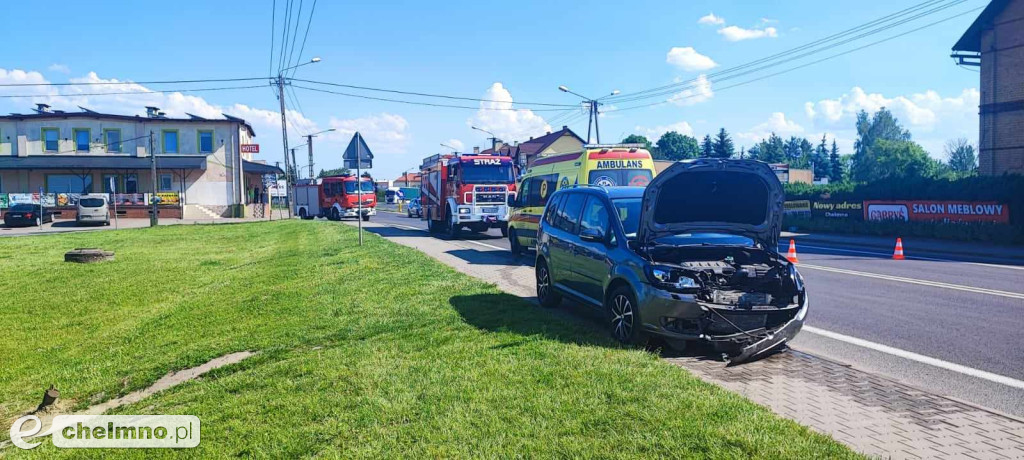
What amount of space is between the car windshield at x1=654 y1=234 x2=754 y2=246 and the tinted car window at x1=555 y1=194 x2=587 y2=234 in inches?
69.3

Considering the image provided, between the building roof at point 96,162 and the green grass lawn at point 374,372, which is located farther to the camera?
the building roof at point 96,162

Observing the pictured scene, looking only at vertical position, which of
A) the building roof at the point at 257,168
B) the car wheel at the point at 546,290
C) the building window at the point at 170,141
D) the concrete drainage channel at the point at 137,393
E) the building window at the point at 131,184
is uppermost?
the building window at the point at 170,141

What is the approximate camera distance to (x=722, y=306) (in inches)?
243

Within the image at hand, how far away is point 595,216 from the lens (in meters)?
8.00

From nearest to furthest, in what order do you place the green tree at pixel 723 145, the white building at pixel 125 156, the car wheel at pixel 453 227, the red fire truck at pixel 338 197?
the car wheel at pixel 453 227 → the red fire truck at pixel 338 197 → the white building at pixel 125 156 → the green tree at pixel 723 145

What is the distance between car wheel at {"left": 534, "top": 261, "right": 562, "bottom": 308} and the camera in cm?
902

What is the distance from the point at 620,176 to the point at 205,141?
4540 centimetres

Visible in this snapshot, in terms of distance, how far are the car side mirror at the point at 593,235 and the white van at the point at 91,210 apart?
39.9 m

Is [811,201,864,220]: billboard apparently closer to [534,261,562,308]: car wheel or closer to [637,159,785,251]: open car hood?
[534,261,562,308]: car wheel

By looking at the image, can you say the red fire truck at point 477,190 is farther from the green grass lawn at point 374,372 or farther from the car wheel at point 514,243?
the green grass lawn at point 374,372

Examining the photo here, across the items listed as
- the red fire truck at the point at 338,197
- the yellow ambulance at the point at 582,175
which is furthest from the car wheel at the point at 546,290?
the red fire truck at the point at 338,197

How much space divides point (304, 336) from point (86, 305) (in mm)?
6472

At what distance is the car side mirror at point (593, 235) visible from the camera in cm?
742

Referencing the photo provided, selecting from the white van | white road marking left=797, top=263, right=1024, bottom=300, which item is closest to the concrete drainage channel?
white road marking left=797, top=263, right=1024, bottom=300
